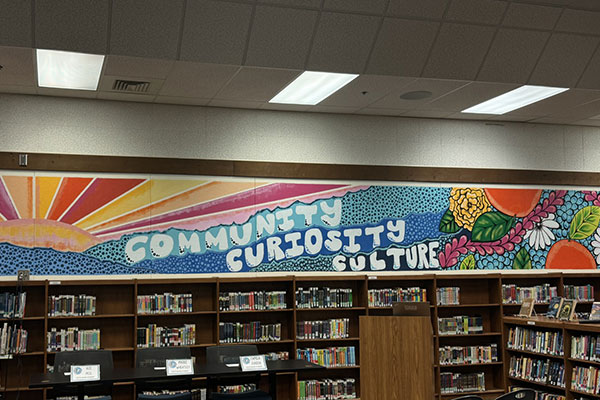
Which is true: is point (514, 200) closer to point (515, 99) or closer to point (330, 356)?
point (515, 99)

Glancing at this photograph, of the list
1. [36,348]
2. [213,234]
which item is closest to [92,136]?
[213,234]

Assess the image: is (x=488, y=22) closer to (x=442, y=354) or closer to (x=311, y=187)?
(x=311, y=187)

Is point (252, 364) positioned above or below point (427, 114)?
below

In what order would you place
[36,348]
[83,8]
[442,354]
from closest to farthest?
[83,8]
[36,348]
[442,354]

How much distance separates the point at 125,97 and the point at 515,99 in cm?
475

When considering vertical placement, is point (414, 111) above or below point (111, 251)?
above

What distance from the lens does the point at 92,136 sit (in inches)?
312

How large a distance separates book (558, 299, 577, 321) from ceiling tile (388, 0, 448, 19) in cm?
341

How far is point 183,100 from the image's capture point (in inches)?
319

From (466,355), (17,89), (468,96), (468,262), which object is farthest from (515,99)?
(17,89)

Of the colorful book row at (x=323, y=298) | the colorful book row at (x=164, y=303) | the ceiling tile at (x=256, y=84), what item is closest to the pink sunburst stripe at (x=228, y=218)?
the colorful book row at (x=164, y=303)

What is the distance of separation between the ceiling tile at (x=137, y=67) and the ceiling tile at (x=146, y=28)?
0.13m

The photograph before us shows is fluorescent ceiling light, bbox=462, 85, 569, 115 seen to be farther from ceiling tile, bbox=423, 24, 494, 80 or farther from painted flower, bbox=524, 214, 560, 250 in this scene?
painted flower, bbox=524, 214, 560, 250

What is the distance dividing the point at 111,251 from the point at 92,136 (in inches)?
53.2
